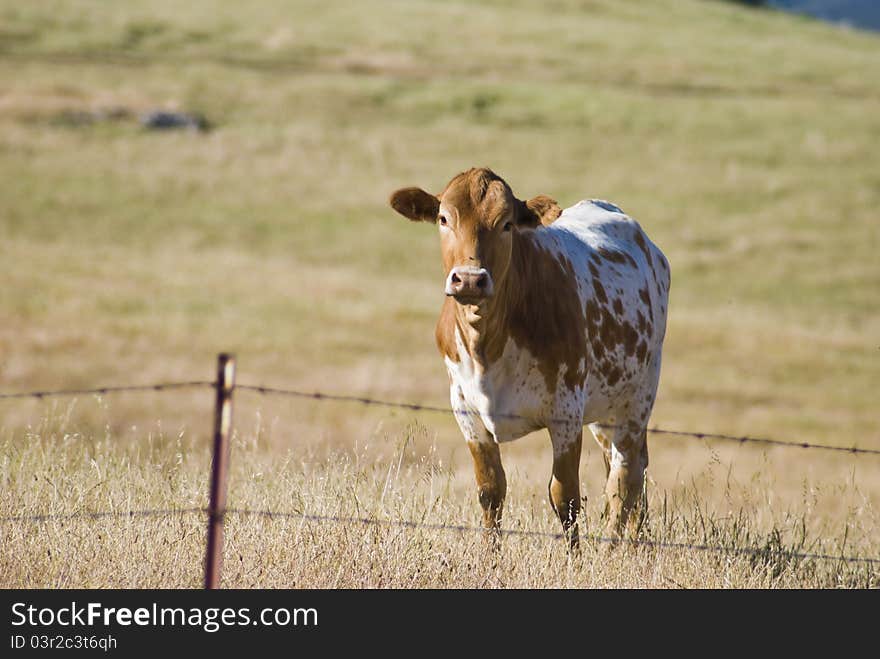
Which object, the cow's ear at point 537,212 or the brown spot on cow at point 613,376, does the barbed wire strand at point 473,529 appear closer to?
the brown spot on cow at point 613,376

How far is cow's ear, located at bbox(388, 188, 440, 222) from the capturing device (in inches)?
267

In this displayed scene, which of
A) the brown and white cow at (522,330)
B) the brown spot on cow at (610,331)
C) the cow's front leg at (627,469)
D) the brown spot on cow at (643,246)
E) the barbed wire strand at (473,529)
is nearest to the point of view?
the barbed wire strand at (473,529)

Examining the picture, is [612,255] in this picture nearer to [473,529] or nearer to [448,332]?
[448,332]

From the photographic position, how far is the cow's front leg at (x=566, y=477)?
6723 mm

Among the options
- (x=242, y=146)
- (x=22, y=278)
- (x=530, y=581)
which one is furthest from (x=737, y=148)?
(x=530, y=581)

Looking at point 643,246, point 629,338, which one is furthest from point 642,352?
point 643,246

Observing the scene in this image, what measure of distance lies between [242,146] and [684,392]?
72.8 feet

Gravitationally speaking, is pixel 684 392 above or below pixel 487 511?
below

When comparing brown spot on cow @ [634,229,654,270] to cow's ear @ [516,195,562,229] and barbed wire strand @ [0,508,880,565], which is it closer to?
cow's ear @ [516,195,562,229]

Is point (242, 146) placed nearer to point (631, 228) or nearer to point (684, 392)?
point (684, 392)

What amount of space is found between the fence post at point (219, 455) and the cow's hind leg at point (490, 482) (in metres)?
2.02

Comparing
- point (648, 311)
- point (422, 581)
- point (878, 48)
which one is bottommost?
point (422, 581)

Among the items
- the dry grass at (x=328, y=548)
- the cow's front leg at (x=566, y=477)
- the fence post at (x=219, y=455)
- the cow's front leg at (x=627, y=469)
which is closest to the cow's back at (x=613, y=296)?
the cow's front leg at (x=627, y=469)

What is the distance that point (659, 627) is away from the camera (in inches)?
217
